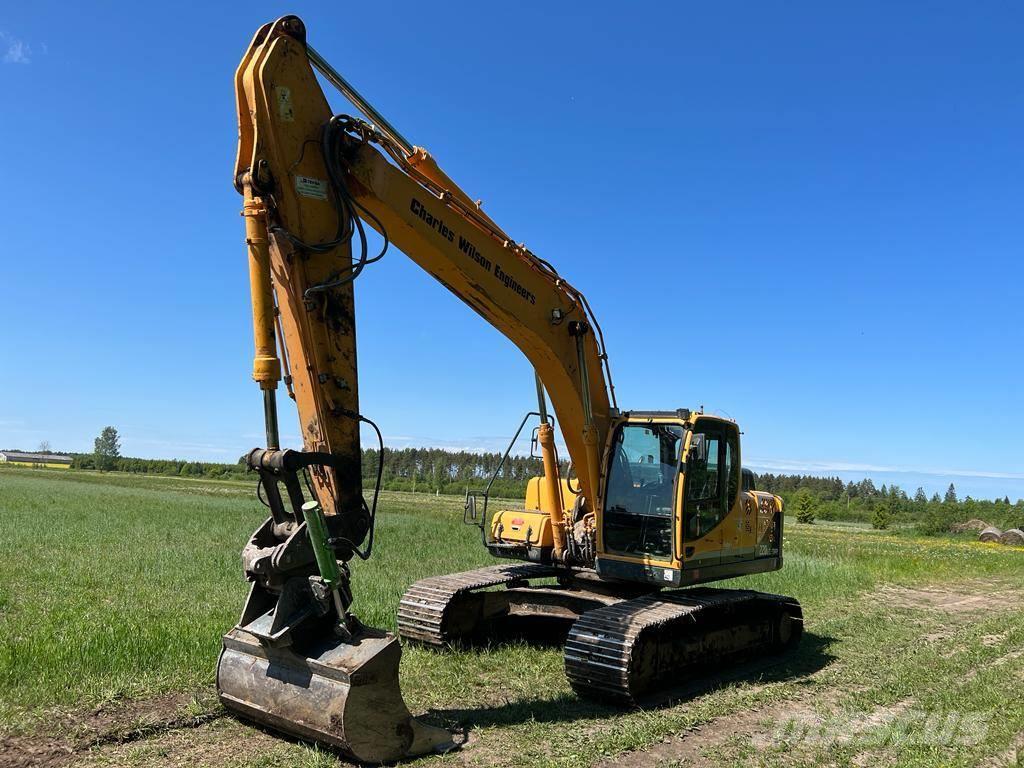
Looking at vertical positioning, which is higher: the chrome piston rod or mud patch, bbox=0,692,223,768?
the chrome piston rod

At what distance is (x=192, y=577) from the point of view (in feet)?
46.7

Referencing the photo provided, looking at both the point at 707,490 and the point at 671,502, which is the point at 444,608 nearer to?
the point at 671,502

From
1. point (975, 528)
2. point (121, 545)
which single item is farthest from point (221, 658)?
point (975, 528)

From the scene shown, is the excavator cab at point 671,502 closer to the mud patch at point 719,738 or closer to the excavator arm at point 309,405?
the mud patch at point 719,738

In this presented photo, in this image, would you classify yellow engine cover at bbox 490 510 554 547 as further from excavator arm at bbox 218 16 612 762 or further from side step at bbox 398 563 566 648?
excavator arm at bbox 218 16 612 762

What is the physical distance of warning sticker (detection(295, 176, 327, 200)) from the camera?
6.31 meters

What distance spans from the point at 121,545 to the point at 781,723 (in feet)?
54.2

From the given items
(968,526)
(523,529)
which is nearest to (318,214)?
(523,529)

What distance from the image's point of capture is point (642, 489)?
9.03 meters

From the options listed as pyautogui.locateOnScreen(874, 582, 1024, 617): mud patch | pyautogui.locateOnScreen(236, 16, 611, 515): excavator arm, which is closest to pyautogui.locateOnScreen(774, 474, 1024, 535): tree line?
pyautogui.locateOnScreen(874, 582, 1024, 617): mud patch

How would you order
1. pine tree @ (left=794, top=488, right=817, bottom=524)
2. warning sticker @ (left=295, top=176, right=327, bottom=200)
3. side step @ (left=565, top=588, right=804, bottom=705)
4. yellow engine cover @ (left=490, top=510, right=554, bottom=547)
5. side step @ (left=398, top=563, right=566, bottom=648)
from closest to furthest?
warning sticker @ (left=295, top=176, right=327, bottom=200)
side step @ (left=565, top=588, right=804, bottom=705)
side step @ (left=398, top=563, right=566, bottom=648)
yellow engine cover @ (left=490, top=510, right=554, bottom=547)
pine tree @ (left=794, top=488, right=817, bottom=524)

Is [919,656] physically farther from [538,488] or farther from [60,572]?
[60,572]

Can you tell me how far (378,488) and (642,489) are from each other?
3452 millimetres

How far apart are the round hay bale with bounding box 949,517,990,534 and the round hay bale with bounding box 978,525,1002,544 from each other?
229 centimetres
